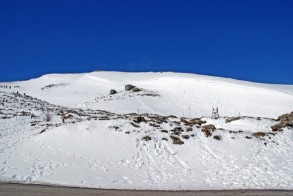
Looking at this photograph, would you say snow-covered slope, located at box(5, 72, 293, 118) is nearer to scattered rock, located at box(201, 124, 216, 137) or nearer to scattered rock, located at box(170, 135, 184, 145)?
scattered rock, located at box(201, 124, 216, 137)

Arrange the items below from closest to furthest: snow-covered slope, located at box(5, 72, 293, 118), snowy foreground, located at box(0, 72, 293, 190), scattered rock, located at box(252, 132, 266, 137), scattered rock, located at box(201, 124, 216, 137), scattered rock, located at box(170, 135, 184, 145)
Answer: snowy foreground, located at box(0, 72, 293, 190) → scattered rock, located at box(170, 135, 184, 145) → scattered rock, located at box(201, 124, 216, 137) → scattered rock, located at box(252, 132, 266, 137) → snow-covered slope, located at box(5, 72, 293, 118)

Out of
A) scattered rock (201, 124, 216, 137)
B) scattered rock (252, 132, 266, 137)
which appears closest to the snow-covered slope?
scattered rock (201, 124, 216, 137)

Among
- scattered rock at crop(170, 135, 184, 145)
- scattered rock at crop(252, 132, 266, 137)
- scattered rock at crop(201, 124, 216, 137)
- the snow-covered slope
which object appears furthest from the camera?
the snow-covered slope

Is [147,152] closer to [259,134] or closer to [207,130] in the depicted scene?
[207,130]

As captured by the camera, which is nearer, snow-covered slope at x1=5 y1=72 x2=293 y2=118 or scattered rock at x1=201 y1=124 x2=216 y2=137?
scattered rock at x1=201 y1=124 x2=216 y2=137

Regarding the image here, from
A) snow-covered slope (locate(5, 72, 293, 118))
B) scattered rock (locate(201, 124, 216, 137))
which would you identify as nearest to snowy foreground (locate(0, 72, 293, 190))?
scattered rock (locate(201, 124, 216, 137))

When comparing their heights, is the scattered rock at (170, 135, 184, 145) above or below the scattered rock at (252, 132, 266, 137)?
below

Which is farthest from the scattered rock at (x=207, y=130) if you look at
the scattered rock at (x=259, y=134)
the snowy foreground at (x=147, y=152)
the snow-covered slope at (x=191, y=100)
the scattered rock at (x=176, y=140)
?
the snow-covered slope at (x=191, y=100)

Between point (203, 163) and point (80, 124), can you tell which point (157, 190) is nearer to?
point (203, 163)

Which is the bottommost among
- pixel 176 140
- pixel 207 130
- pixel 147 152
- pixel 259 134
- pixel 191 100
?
pixel 147 152

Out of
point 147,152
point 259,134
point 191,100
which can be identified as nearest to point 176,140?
point 147,152

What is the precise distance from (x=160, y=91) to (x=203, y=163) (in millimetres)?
43985

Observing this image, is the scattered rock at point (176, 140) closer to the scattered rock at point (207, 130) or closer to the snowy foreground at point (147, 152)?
the snowy foreground at point (147, 152)

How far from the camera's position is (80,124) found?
24.8m
